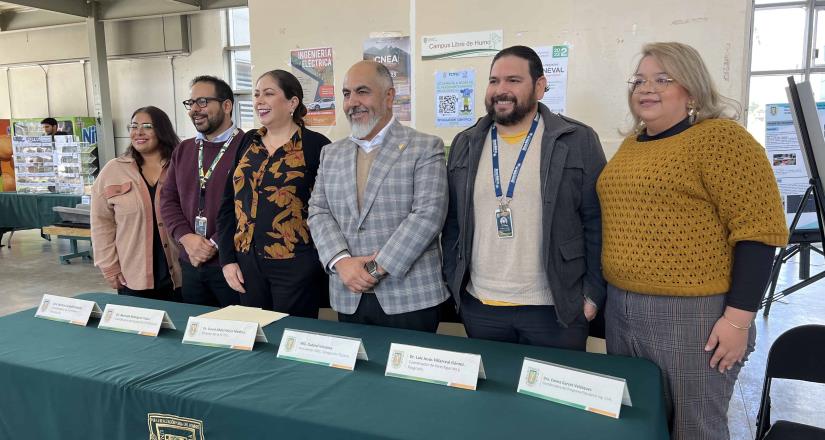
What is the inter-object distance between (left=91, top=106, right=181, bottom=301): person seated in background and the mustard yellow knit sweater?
6.33 feet

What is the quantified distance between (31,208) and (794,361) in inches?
315

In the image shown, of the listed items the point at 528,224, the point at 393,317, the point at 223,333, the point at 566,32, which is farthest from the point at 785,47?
the point at 223,333

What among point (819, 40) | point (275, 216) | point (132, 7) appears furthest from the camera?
point (132, 7)

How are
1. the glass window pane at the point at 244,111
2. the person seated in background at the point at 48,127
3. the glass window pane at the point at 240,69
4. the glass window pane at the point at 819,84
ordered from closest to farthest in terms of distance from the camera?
the glass window pane at the point at 819,84, the person seated in background at the point at 48,127, the glass window pane at the point at 244,111, the glass window pane at the point at 240,69

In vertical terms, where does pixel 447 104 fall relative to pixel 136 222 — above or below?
above

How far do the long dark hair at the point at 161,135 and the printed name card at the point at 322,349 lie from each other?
1471mm

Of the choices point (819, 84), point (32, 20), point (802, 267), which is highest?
point (32, 20)

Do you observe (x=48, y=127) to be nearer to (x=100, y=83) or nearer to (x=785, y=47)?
(x=100, y=83)

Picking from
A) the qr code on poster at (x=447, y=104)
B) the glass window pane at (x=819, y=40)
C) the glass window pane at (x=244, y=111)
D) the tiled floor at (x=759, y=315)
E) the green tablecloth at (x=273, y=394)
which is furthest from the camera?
the glass window pane at (x=244, y=111)

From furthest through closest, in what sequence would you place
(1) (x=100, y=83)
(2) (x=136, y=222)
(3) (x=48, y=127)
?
(1) (x=100, y=83), (3) (x=48, y=127), (2) (x=136, y=222)

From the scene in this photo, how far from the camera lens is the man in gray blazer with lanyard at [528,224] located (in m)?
1.55

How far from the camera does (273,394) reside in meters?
1.18

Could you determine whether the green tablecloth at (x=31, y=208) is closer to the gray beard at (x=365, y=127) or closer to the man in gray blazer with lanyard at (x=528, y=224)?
the gray beard at (x=365, y=127)

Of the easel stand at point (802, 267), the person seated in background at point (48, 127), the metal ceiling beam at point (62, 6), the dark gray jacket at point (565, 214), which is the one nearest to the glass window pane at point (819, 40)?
the easel stand at point (802, 267)
